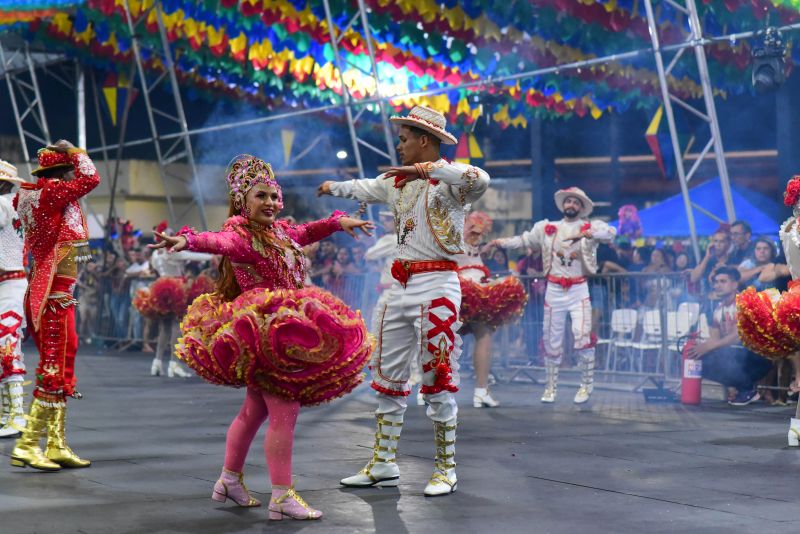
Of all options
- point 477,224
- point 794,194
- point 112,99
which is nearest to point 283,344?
point 794,194

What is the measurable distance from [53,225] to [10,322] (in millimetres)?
1424

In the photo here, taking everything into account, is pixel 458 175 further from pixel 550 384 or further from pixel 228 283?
pixel 550 384

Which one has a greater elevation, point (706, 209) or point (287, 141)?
point (287, 141)

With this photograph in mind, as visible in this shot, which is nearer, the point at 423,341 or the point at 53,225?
the point at 423,341

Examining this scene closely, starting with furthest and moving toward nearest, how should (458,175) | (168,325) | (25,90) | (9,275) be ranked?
(25,90)
(168,325)
(9,275)
(458,175)

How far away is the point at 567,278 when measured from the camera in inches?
478

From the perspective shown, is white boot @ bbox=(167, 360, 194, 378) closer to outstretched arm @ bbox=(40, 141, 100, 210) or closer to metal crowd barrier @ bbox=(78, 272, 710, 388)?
metal crowd barrier @ bbox=(78, 272, 710, 388)

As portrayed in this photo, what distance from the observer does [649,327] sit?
13539mm

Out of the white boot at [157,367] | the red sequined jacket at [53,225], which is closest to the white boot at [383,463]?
the red sequined jacket at [53,225]

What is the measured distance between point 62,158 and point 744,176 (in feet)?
62.4

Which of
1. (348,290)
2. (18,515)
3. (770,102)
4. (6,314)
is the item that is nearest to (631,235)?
(348,290)

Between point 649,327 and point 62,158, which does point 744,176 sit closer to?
point 649,327

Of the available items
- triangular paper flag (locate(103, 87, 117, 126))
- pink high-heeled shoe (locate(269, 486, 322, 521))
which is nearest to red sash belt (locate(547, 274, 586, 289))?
pink high-heeled shoe (locate(269, 486, 322, 521))

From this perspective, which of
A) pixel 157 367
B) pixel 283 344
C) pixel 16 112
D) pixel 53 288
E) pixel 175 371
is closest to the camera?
pixel 283 344
